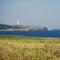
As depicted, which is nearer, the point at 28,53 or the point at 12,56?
the point at 12,56

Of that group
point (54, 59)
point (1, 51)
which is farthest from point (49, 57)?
point (1, 51)

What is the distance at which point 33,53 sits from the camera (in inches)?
623

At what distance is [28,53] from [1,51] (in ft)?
5.64

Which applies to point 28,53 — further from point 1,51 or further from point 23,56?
point 1,51

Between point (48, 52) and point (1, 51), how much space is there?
310 cm

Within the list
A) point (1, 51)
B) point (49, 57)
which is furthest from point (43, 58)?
point (1, 51)

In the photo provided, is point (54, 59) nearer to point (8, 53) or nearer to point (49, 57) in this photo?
point (49, 57)

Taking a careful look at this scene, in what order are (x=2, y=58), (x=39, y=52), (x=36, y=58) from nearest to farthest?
1. (x=2, y=58)
2. (x=36, y=58)
3. (x=39, y=52)

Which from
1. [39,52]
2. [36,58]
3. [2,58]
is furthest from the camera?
[39,52]

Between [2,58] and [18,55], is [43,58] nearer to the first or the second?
[18,55]

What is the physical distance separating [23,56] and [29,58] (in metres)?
0.33

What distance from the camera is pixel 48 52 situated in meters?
16.1

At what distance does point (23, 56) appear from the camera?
47.9 feet

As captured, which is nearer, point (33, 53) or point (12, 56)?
point (12, 56)
